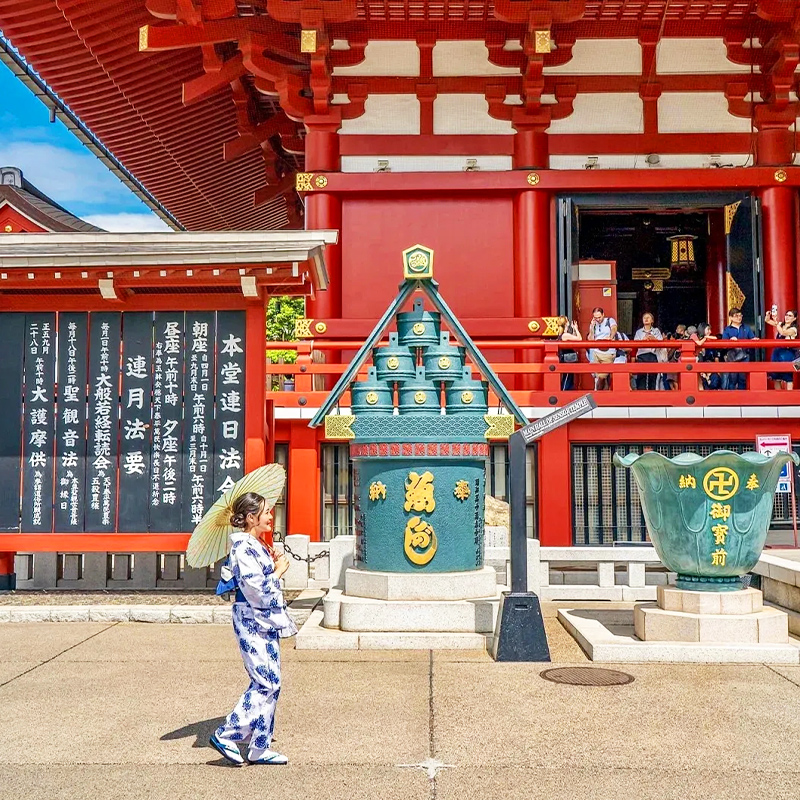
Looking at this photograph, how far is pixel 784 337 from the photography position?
12359mm

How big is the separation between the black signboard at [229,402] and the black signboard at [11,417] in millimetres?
2106

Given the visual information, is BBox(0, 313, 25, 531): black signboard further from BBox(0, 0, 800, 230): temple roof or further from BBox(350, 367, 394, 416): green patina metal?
BBox(0, 0, 800, 230): temple roof

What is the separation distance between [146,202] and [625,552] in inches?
608

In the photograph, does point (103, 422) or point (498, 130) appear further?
point (498, 130)

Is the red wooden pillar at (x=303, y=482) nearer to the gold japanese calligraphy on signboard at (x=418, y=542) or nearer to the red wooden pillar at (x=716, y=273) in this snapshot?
the gold japanese calligraphy on signboard at (x=418, y=542)

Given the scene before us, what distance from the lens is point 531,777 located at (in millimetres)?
4418

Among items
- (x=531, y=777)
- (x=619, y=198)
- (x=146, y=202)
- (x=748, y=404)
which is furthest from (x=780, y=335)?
(x=146, y=202)

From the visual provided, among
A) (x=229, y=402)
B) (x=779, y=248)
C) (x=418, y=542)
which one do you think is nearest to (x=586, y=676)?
(x=418, y=542)

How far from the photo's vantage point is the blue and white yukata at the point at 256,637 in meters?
4.69

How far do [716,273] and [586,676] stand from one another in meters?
11.5

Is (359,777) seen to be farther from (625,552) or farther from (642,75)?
(642,75)

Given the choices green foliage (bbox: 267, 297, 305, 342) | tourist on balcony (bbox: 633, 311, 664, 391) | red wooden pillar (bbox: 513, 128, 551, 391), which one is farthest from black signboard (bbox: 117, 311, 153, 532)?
green foliage (bbox: 267, 297, 305, 342)

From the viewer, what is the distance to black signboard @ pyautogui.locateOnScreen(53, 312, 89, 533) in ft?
31.9

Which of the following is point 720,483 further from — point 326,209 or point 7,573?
point 326,209
